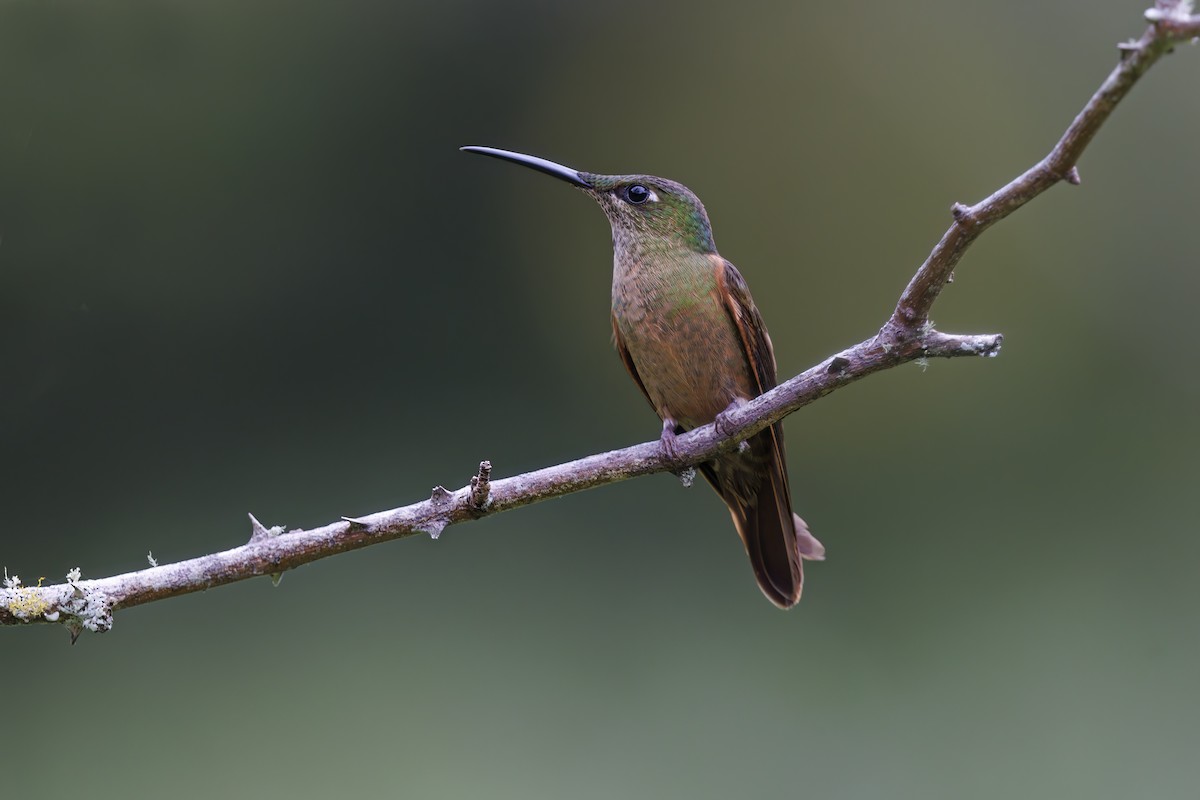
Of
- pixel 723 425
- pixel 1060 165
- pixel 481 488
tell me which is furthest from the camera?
pixel 723 425

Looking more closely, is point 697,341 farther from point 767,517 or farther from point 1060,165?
point 1060,165

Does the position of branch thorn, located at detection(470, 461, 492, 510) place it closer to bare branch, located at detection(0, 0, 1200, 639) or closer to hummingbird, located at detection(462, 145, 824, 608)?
bare branch, located at detection(0, 0, 1200, 639)

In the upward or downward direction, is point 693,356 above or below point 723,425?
above

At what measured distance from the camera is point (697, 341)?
11.1 feet

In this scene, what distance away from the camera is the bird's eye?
12.2 ft

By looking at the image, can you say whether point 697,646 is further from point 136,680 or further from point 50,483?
point 50,483

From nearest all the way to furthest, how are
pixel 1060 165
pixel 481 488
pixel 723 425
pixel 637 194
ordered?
1. pixel 1060 165
2. pixel 481 488
3. pixel 723 425
4. pixel 637 194

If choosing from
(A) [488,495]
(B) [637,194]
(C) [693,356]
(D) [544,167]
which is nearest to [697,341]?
(C) [693,356]

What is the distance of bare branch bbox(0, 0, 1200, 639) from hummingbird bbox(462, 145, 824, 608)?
0.66 meters

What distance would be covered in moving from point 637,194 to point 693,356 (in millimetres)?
724

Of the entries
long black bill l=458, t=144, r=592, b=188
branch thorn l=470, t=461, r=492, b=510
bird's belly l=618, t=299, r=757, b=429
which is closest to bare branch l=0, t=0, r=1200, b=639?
branch thorn l=470, t=461, r=492, b=510

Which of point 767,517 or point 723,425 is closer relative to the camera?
point 723,425

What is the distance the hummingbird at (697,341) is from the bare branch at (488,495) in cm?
66

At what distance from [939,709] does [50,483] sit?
15.7 ft
